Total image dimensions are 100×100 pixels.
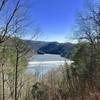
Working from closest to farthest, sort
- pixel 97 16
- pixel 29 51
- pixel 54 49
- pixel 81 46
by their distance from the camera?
pixel 29 51 → pixel 97 16 → pixel 81 46 → pixel 54 49

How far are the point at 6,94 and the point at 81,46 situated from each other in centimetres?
1328

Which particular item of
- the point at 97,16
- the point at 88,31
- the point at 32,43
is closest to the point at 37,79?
the point at 88,31

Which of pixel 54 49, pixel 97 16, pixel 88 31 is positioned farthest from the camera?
pixel 54 49

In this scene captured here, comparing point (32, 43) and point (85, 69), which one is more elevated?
point (32, 43)

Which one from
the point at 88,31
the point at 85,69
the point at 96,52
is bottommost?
the point at 85,69

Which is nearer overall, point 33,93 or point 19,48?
point 19,48

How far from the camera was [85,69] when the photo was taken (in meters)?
28.0

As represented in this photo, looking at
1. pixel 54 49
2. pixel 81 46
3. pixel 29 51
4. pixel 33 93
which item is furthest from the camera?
pixel 54 49

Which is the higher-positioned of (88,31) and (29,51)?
(88,31)

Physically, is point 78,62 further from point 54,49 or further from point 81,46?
point 54,49

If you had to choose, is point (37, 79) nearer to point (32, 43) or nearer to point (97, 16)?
point (97, 16)

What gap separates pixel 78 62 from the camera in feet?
106

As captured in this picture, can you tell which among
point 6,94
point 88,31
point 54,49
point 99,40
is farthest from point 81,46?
point 54,49

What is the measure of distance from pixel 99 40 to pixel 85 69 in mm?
3792
